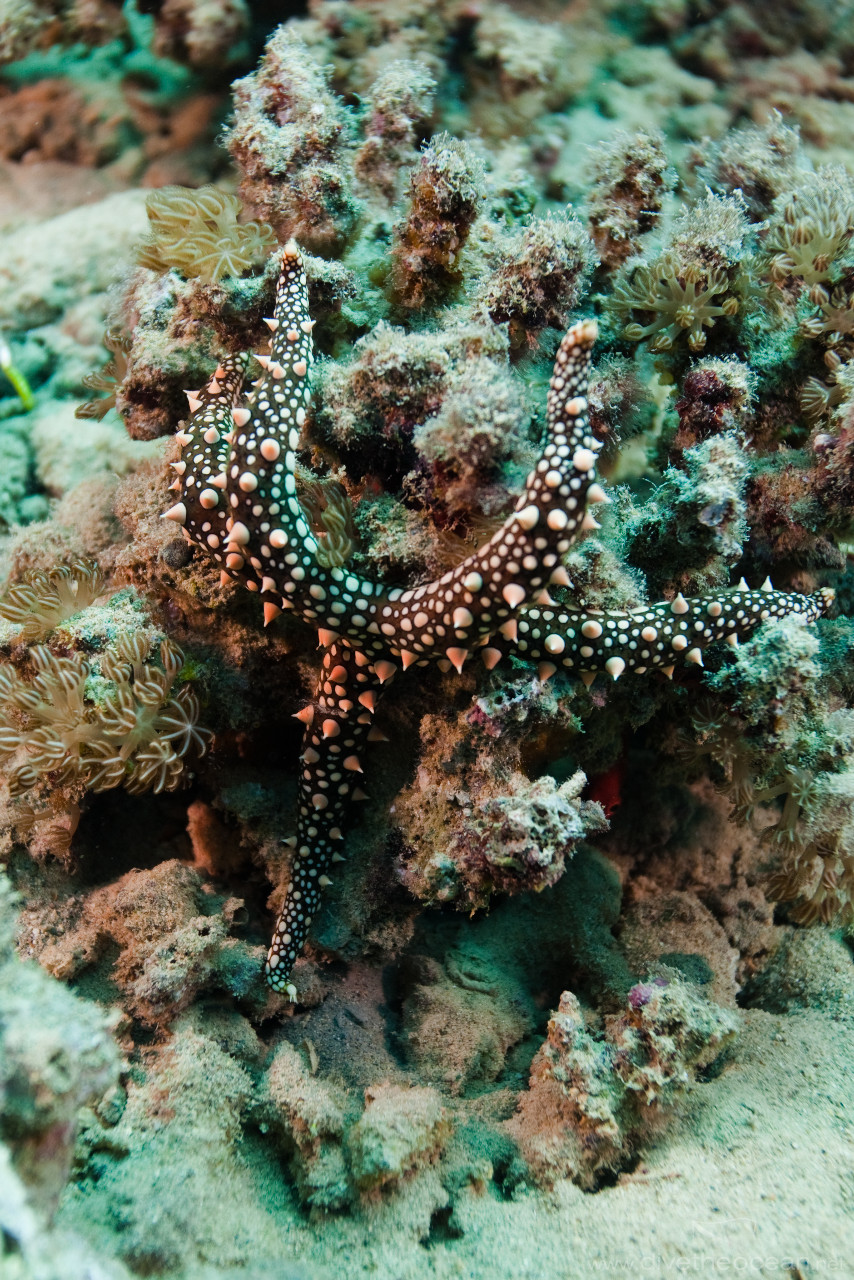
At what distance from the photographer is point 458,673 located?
3.61m

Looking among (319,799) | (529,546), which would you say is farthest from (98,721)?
(529,546)

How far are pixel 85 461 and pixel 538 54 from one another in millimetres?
5443

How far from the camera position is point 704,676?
12.8 ft

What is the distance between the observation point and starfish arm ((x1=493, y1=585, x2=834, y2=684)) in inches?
132

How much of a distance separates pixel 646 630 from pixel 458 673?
40.8 inches

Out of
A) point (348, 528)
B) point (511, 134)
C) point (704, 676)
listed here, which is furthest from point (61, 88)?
point (704, 676)

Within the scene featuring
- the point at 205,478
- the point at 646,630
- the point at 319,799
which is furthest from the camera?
the point at 319,799

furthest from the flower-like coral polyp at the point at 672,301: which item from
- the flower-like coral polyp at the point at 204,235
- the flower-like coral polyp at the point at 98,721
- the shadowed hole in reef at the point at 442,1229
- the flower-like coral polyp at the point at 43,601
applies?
the shadowed hole in reef at the point at 442,1229

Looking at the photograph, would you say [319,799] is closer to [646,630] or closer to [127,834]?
[127,834]

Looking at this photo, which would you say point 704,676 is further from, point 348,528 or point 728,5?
point 728,5

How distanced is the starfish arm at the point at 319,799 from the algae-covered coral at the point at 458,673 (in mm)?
28

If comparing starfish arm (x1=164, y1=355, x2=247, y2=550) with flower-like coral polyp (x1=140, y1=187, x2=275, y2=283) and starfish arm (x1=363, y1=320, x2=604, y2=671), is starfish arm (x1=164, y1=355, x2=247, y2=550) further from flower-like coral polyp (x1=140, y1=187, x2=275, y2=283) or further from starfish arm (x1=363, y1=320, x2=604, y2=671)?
starfish arm (x1=363, y1=320, x2=604, y2=671)

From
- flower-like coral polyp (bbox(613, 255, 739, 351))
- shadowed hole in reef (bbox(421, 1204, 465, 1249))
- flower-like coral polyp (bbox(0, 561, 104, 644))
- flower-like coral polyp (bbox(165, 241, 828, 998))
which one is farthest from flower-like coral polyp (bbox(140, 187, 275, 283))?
shadowed hole in reef (bbox(421, 1204, 465, 1249))

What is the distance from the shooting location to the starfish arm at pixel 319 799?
3842 millimetres
